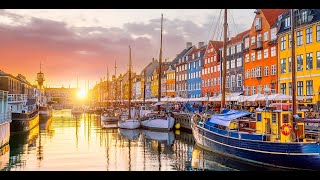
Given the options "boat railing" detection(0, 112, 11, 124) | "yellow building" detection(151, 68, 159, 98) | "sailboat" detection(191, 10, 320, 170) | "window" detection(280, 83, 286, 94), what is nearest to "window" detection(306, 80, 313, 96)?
"window" detection(280, 83, 286, 94)

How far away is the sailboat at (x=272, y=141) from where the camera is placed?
1691 cm

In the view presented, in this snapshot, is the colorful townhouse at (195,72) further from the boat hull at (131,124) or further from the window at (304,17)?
the window at (304,17)

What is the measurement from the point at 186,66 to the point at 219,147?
4837 centimetres

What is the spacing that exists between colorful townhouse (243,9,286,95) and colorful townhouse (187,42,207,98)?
1670 cm

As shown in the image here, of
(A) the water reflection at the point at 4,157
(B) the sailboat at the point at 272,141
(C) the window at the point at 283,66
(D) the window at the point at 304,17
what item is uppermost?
(D) the window at the point at 304,17

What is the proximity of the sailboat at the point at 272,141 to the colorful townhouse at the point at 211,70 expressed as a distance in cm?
3362

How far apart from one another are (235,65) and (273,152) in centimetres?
3415

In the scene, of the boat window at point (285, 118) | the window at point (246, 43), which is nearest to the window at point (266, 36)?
the window at point (246, 43)

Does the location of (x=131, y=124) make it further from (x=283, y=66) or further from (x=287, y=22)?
(x=287, y=22)

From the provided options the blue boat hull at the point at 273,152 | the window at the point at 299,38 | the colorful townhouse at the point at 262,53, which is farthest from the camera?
the colorful townhouse at the point at 262,53

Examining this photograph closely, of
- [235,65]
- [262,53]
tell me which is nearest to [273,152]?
[262,53]

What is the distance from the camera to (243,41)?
48.6 meters
